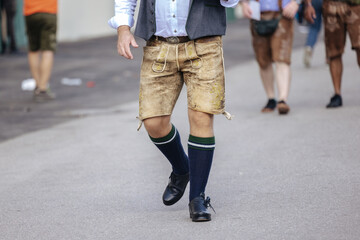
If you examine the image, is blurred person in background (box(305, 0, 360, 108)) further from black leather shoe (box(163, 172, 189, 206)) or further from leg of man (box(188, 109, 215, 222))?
leg of man (box(188, 109, 215, 222))

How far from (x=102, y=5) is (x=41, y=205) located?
58.1 ft

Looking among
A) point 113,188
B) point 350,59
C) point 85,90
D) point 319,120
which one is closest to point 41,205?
point 113,188

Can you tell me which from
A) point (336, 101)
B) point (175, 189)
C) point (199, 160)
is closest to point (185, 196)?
point (175, 189)

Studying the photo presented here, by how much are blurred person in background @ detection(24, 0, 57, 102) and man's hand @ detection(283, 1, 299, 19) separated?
348 centimetres

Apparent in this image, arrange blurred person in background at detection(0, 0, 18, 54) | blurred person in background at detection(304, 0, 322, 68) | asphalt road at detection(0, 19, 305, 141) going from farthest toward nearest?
blurred person in background at detection(0, 0, 18, 54) → blurred person in background at detection(304, 0, 322, 68) → asphalt road at detection(0, 19, 305, 141)

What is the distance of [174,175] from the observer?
539 centimetres

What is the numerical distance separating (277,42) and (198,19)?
13.6 ft

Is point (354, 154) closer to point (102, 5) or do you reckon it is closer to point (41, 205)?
point (41, 205)

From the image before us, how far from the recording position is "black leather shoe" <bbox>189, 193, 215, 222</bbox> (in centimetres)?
493

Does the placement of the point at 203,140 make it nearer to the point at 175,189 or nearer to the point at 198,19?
the point at 175,189

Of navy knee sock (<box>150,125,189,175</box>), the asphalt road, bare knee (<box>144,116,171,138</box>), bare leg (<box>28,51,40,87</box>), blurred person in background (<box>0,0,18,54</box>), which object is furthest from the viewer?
blurred person in background (<box>0,0,18,54</box>)

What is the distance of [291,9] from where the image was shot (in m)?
8.71

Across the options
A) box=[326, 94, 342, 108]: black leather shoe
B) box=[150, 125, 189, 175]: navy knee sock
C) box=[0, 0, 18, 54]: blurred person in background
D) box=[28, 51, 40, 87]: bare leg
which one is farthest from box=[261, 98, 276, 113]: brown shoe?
box=[0, 0, 18, 54]: blurred person in background

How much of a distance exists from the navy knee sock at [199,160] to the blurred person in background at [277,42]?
13.1 ft
